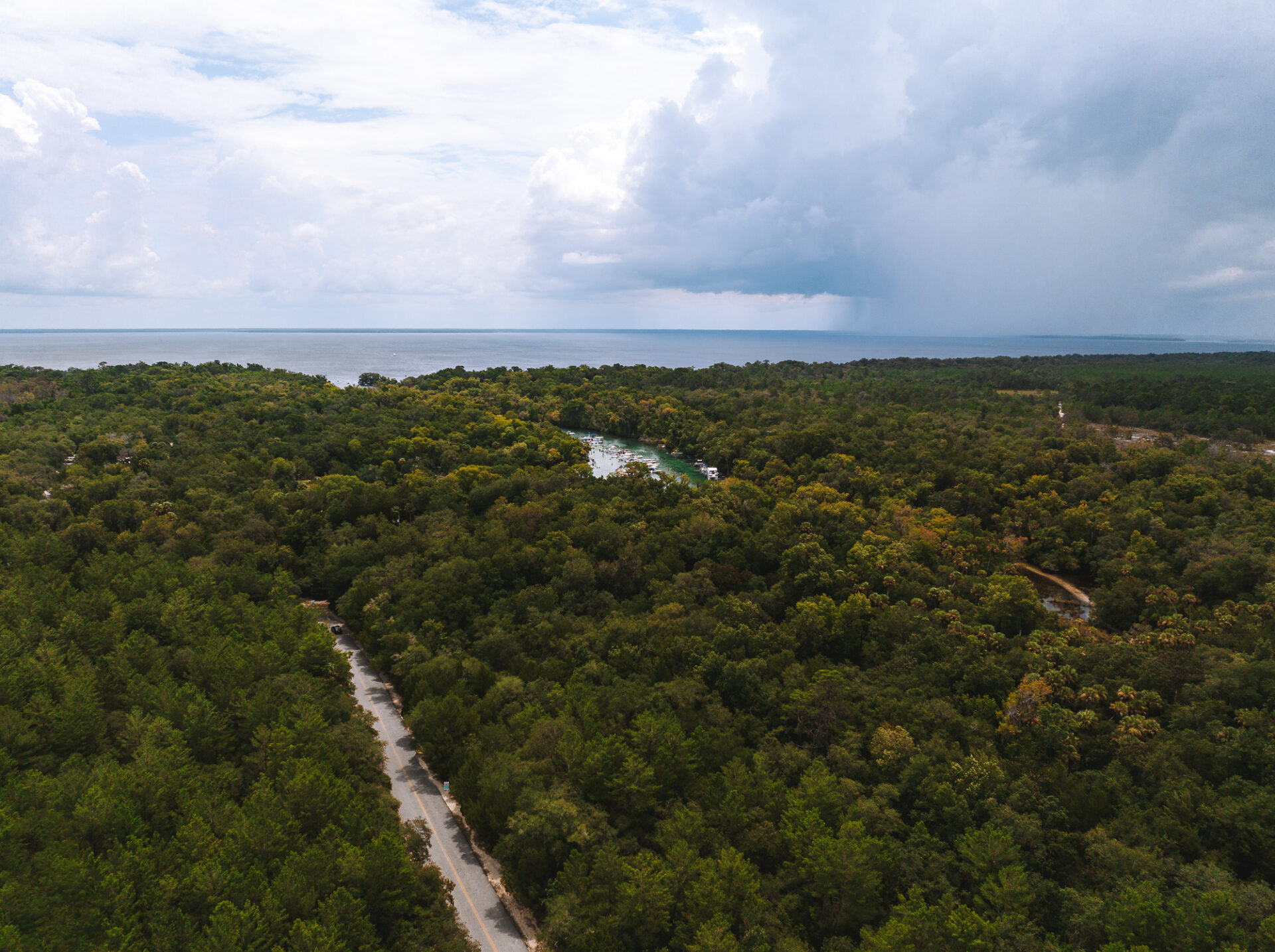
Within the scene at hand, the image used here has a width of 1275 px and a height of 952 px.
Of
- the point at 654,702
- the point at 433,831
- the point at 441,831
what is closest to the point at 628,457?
the point at 654,702

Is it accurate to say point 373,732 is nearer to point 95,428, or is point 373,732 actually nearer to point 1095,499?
point 1095,499

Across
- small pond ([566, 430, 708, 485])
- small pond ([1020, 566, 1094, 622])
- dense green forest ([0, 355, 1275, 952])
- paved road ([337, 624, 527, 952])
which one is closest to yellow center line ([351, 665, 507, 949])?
paved road ([337, 624, 527, 952])

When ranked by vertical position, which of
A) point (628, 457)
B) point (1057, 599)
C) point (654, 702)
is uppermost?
point (628, 457)

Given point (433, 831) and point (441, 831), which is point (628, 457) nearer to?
point (441, 831)

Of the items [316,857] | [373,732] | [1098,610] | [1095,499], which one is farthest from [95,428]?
[1095,499]

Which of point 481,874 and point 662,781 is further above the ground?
point 662,781

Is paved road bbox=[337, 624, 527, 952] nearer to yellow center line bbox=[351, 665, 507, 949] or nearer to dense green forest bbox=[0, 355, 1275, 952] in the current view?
yellow center line bbox=[351, 665, 507, 949]

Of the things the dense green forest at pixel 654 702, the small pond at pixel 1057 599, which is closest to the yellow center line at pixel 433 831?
the dense green forest at pixel 654 702
